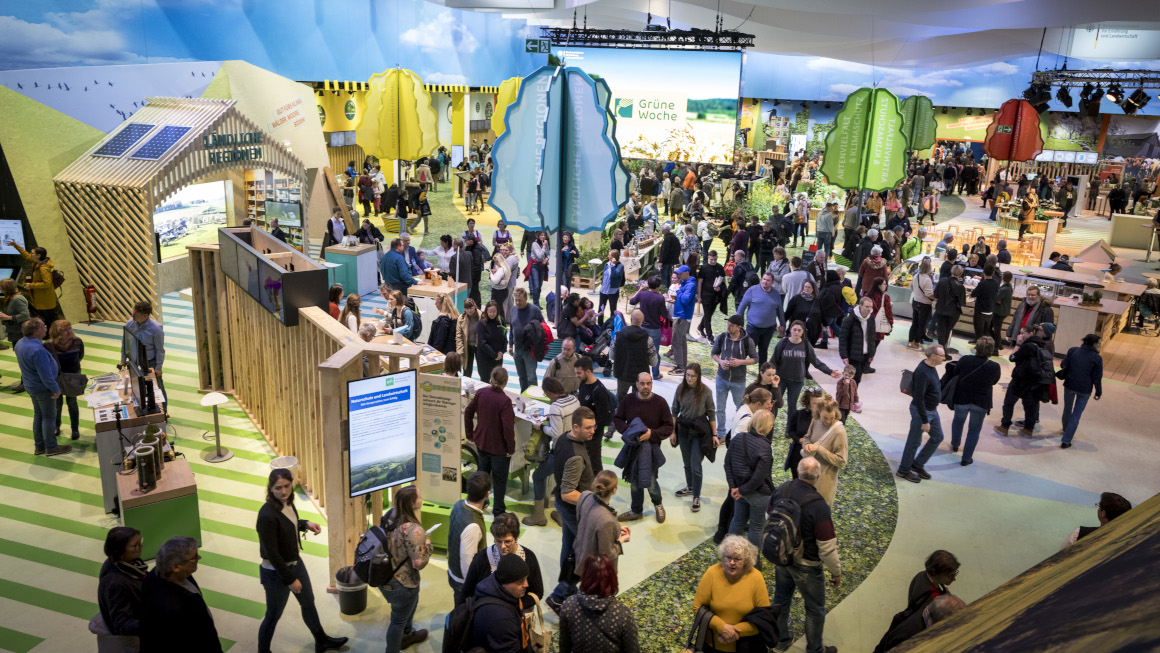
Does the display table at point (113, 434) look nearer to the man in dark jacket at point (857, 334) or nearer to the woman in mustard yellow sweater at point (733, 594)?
the woman in mustard yellow sweater at point (733, 594)

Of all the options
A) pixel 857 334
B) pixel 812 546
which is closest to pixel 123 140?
pixel 857 334

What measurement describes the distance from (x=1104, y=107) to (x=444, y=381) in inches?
1395

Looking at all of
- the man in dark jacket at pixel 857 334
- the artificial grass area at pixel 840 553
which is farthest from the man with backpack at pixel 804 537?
the man in dark jacket at pixel 857 334

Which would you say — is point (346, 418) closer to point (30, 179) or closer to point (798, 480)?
point (798, 480)

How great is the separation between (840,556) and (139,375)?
20.4 ft

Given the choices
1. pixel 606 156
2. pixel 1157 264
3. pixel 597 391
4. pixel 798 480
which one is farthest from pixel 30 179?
pixel 1157 264

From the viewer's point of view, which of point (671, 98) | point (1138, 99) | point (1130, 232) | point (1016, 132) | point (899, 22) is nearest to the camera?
point (1016, 132)

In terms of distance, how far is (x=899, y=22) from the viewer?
2050 centimetres

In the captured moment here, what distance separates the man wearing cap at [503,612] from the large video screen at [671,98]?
19.8 m

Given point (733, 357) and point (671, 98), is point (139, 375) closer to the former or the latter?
point (733, 357)

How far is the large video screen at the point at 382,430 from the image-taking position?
5812mm

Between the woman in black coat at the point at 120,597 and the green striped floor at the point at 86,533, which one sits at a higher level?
the woman in black coat at the point at 120,597

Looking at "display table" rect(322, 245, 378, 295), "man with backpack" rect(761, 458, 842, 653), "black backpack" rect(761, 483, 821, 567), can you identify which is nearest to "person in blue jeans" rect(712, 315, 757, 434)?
"man with backpack" rect(761, 458, 842, 653)

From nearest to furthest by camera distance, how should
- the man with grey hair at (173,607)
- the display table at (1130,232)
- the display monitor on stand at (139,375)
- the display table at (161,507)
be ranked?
the man with grey hair at (173,607) < the display table at (161,507) < the display monitor on stand at (139,375) < the display table at (1130,232)
